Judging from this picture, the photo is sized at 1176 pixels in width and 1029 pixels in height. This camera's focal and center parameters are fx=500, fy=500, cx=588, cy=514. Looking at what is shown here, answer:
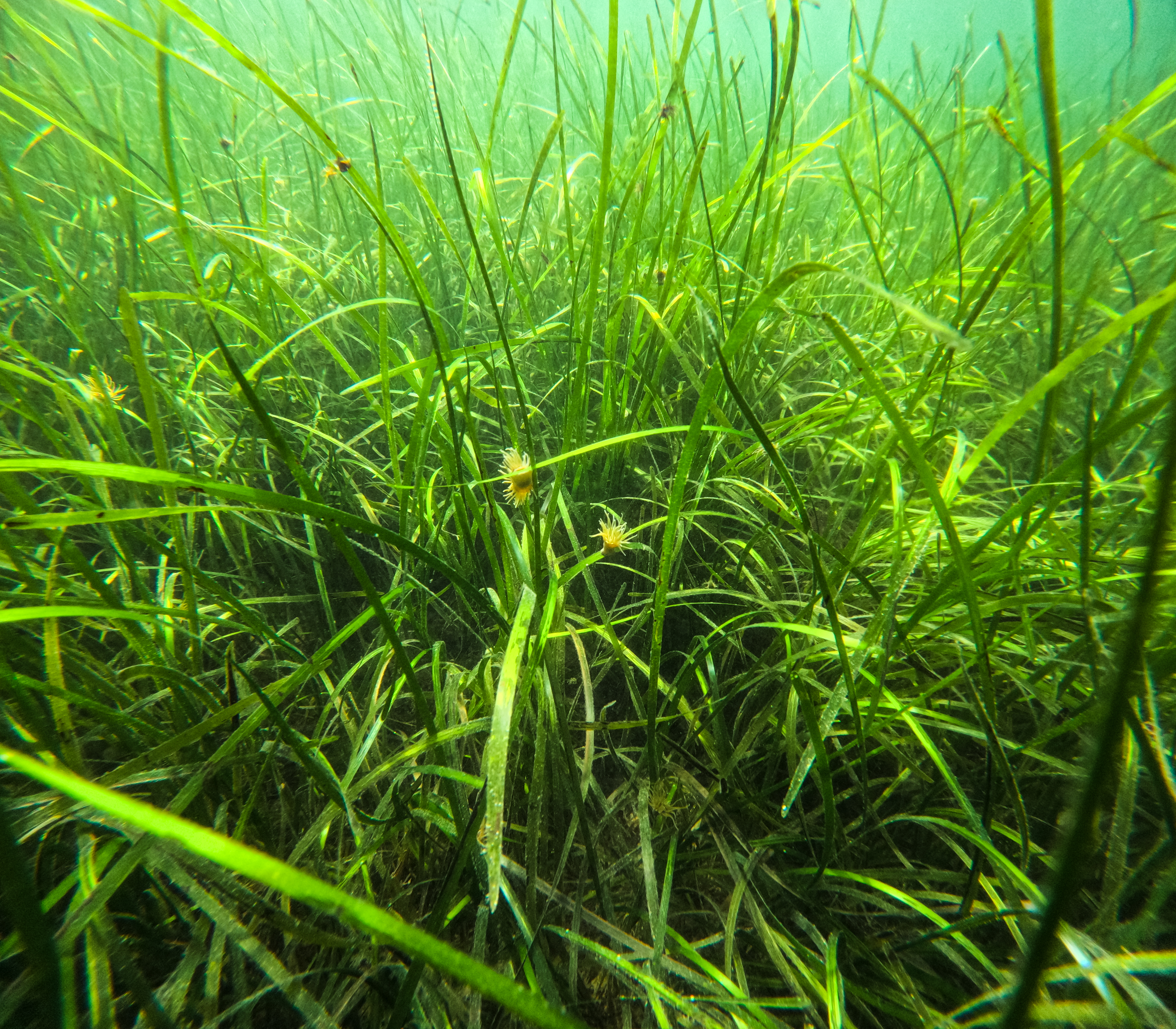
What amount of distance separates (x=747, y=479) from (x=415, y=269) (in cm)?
50

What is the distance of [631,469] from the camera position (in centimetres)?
82

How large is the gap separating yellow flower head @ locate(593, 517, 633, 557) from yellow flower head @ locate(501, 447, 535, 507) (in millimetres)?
104

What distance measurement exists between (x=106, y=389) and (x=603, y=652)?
667mm

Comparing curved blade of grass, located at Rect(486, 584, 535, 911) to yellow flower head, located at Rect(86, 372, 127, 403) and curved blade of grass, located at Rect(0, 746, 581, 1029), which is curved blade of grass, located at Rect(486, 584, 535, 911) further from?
yellow flower head, located at Rect(86, 372, 127, 403)

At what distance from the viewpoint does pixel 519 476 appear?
55 cm

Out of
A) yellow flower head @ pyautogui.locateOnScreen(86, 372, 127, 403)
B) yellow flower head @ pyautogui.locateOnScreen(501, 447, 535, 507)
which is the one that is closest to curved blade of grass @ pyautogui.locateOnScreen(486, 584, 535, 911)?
yellow flower head @ pyautogui.locateOnScreen(501, 447, 535, 507)

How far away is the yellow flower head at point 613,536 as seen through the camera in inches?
24.1

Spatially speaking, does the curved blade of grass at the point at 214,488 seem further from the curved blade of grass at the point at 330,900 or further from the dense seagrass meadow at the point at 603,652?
the curved blade of grass at the point at 330,900

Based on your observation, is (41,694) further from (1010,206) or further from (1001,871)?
(1010,206)

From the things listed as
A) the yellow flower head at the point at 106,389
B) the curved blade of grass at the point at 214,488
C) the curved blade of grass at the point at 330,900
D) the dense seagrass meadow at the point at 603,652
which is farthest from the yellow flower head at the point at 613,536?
the yellow flower head at the point at 106,389

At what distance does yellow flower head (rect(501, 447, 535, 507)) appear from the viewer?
0.50m

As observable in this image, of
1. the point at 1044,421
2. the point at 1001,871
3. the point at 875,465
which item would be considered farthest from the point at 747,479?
the point at 1001,871

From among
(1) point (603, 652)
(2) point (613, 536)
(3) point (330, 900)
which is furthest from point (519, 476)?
(3) point (330, 900)

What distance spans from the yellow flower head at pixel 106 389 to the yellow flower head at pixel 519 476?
451 millimetres
